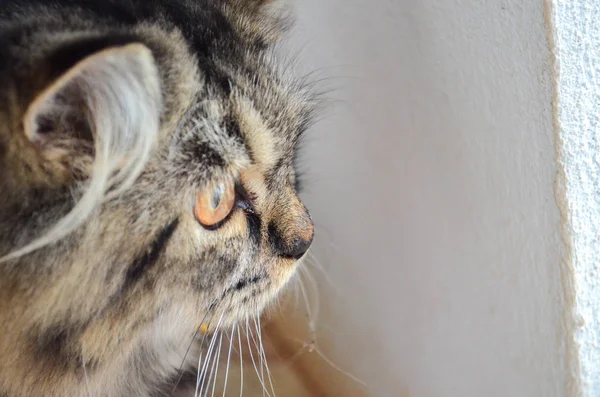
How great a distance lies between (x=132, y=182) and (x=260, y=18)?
34cm

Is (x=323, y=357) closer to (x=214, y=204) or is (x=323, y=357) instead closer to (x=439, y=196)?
(x=439, y=196)

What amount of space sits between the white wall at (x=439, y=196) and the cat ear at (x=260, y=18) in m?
0.20

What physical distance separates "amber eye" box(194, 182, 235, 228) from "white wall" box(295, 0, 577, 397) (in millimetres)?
397

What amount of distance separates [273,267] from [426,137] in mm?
379

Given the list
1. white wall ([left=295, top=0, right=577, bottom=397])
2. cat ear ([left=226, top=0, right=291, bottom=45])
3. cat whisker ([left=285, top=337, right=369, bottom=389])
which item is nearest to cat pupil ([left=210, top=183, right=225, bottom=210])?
cat ear ([left=226, top=0, right=291, bottom=45])

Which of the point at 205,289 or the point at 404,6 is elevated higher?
the point at 404,6

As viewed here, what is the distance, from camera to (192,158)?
22.9 inches

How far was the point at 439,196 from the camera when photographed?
0.95 meters

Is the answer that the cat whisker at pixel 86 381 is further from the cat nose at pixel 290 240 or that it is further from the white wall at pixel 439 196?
the white wall at pixel 439 196

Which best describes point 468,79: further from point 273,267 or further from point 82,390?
point 82,390

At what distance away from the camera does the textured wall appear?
67 cm

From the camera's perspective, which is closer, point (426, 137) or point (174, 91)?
point (174, 91)

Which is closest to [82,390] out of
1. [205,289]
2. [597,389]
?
[205,289]

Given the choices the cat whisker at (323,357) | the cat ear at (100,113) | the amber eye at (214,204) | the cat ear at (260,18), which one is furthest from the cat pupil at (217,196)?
the cat whisker at (323,357)
